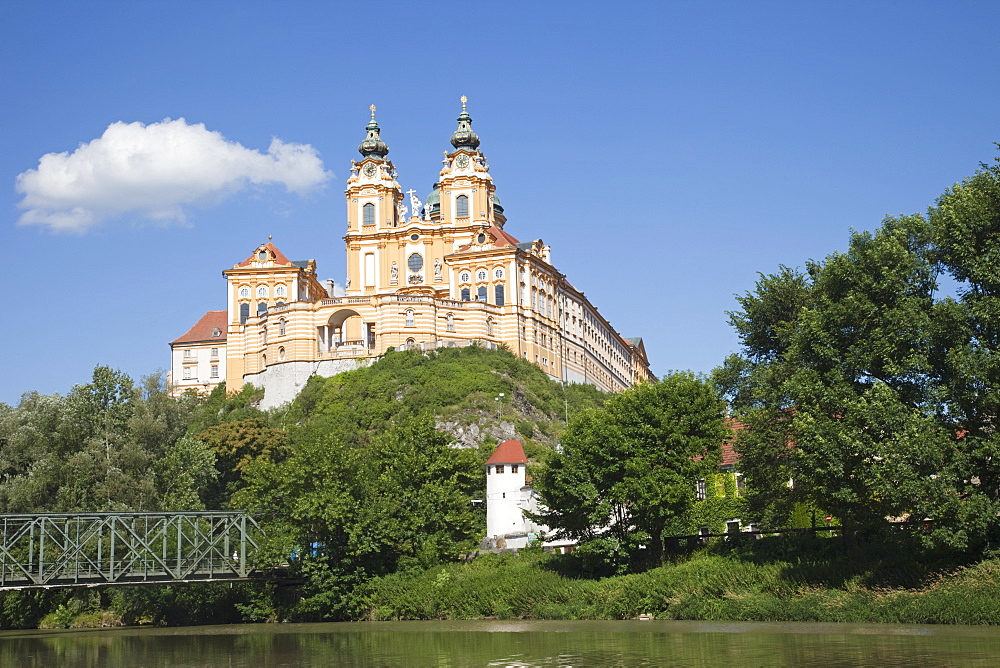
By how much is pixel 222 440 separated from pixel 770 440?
44.2 m

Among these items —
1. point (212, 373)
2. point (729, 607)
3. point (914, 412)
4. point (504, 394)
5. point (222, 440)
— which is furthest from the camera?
point (212, 373)

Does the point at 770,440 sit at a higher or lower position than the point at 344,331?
lower

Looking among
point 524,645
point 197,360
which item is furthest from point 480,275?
point 524,645

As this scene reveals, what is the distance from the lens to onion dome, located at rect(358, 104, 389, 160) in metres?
116

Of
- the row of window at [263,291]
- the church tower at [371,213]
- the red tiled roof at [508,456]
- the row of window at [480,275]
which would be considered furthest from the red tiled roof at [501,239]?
the red tiled roof at [508,456]

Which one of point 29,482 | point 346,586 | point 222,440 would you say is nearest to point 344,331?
point 222,440

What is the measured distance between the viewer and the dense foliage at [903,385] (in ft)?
132

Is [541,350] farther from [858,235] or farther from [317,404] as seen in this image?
[858,235]

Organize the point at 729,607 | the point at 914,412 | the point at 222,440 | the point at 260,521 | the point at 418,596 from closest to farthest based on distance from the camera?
the point at 914,412 → the point at 729,607 → the point at 418,596 → the point at 260,521 → the point at 222,440

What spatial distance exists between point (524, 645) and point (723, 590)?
9798 mm

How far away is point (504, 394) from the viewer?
93125 millimetres

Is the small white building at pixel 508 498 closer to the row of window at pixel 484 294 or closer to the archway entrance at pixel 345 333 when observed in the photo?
the archway entrance at pixel 345 333

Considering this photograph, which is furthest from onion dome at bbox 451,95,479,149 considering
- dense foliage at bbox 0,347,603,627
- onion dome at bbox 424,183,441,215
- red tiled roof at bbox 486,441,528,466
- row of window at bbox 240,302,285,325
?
red tiled roof at bbox 486,441,528,466

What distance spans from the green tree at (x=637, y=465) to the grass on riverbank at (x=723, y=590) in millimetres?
2133
